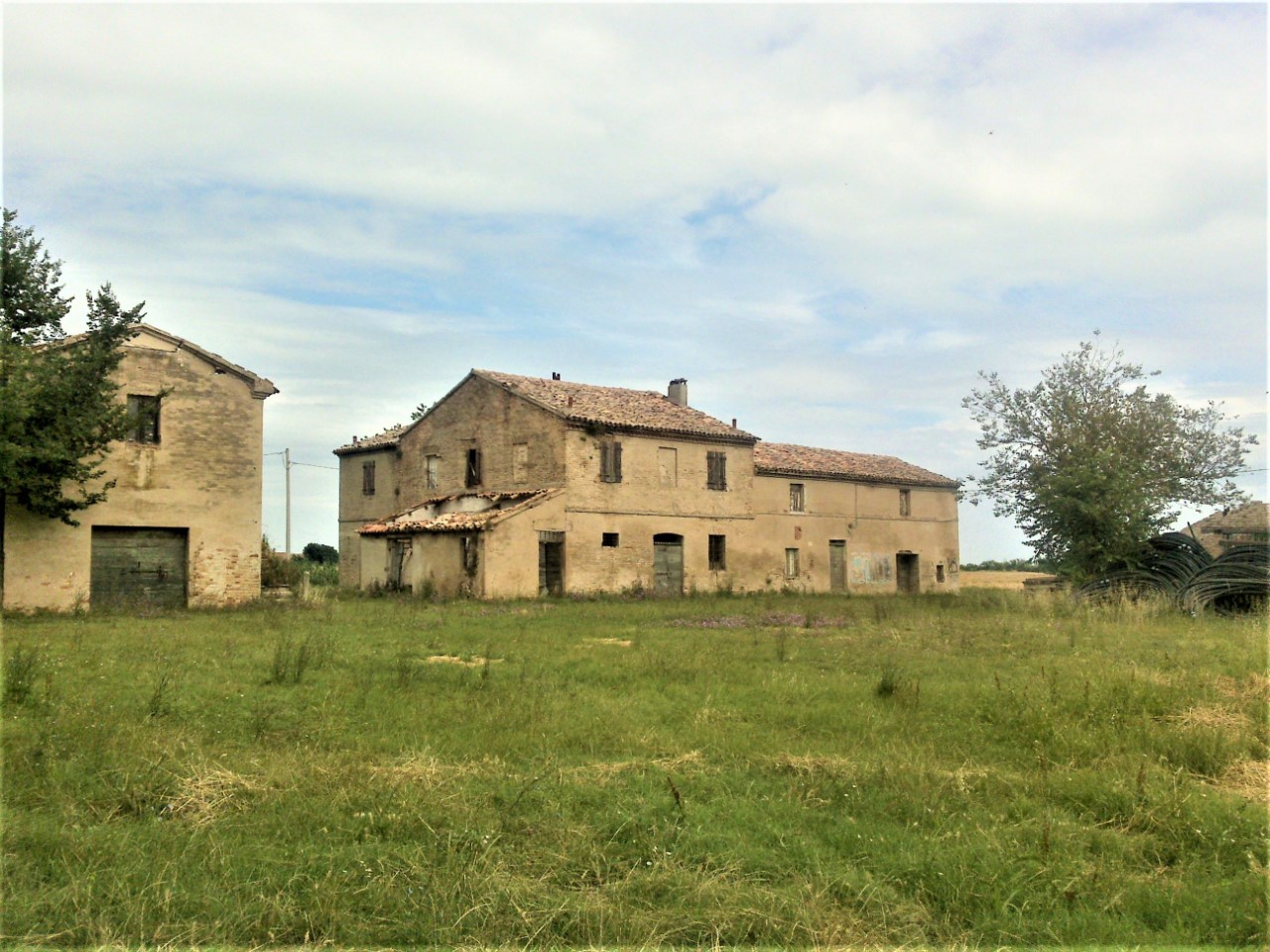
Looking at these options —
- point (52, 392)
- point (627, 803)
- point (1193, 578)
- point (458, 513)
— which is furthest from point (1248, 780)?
point (458, 513)

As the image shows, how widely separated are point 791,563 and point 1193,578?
53.4ft

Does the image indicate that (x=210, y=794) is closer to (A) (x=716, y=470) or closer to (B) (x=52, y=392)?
(B) (x=52, y=392)

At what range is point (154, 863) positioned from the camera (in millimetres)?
5328

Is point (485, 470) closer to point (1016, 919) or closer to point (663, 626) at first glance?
point (663, 626)

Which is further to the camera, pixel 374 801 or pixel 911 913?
pixel 374 801

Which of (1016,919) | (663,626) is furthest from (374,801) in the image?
(663,626)

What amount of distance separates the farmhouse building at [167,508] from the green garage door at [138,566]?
0.07ft

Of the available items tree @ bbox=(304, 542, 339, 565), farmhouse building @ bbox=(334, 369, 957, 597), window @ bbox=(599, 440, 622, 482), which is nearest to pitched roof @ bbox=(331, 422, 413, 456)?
farmhouse building @ bbox=(334, 369, 957, 597)

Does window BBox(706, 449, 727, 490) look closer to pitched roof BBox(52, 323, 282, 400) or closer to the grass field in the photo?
pitched roof BBox(52, 323, 282, 400)

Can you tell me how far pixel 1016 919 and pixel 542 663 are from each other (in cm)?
863

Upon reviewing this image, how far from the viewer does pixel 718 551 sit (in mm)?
34469

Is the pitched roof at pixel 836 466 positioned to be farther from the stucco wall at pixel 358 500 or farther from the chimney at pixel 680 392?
the stucco wall at pixel 358 500

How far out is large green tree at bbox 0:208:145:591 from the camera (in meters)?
18.5

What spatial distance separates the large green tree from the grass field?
7.67 meters
